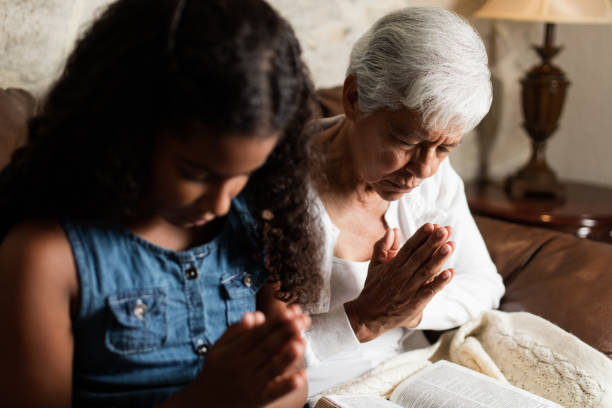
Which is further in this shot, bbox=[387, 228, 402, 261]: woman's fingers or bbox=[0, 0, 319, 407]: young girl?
bbox=[387, 228, 402, 261]: woman's fingers

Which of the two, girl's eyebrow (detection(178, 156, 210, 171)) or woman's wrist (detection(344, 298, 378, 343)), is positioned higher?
girl's eyebrow (detection(178, 156, 210, 171))

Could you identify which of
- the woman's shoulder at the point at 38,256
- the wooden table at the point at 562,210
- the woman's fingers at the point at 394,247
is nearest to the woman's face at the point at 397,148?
the woman's fingers at the point at 394,247

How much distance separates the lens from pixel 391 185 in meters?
1.36

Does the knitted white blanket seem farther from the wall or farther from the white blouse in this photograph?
the wall

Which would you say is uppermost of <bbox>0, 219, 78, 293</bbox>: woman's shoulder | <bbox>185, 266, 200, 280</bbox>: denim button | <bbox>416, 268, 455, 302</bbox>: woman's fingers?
<bbox>0, 219, 78, 293</bbox>: woman's shoulder

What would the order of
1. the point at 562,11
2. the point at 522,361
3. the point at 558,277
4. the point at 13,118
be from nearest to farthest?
the point at 13,118 → the point at 522,361 → the point at 558,277 → the point at 562,11

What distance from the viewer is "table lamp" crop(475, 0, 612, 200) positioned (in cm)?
217

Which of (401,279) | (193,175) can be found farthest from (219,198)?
(401,279)

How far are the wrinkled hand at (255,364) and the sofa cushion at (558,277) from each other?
0.91 m

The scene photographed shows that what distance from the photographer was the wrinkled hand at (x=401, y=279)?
1.18 metres

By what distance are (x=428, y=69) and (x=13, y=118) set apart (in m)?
0.83

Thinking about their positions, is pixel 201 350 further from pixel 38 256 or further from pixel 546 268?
pixel 546 268

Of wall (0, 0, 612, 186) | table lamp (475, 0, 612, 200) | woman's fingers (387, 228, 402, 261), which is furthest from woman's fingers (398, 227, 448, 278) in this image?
table lamp (475, 0, 612, 200)

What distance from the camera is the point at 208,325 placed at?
3.41 feet
